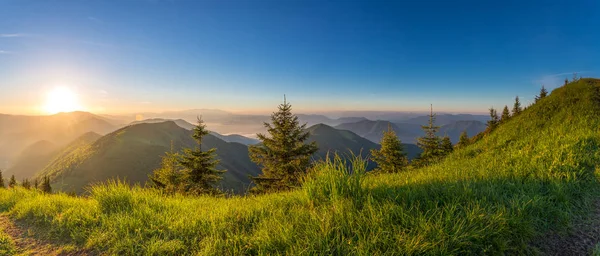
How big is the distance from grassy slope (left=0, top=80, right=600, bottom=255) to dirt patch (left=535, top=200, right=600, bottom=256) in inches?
5.3

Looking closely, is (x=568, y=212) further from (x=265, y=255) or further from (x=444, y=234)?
(x=265, y=255)

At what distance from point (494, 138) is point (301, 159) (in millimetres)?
12915

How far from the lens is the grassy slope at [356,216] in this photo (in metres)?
3.30

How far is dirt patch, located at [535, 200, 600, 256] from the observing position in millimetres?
3539

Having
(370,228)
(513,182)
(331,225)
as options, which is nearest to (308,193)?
(331,225)

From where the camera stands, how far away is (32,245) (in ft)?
16.1

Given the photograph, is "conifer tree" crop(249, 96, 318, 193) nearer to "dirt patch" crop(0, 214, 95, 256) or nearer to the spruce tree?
the spruce tree

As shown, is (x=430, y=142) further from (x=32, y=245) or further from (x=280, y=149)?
(x=32, y=245)

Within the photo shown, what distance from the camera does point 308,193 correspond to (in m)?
4.86

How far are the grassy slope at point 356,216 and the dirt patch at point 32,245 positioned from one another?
24cm

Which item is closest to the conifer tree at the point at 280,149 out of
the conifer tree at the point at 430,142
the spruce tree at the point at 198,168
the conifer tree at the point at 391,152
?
the spruce tree at the point at 198,168

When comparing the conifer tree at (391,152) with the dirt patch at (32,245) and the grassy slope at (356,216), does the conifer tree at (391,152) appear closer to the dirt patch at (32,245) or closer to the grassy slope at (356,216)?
the grassy slope at (356,216)

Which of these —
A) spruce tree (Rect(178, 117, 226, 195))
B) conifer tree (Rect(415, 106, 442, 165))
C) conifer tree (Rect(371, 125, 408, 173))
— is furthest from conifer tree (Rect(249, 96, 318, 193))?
conifer tree (Rect(415, 106, 442, 165))

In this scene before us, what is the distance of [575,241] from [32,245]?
9296mm
